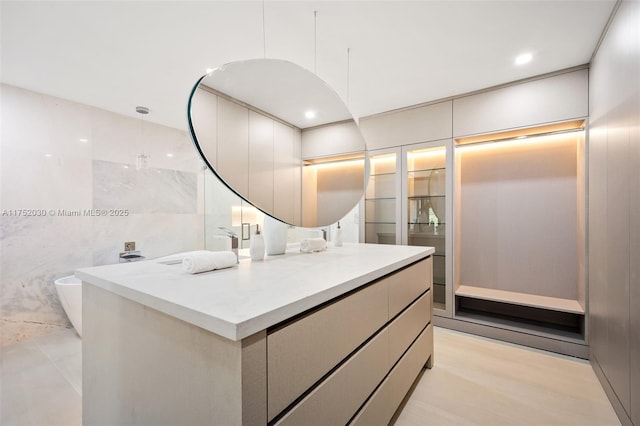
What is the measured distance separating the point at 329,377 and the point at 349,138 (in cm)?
160

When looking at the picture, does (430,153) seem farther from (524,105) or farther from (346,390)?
(346,390)

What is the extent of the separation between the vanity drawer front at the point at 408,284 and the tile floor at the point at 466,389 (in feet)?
2.10

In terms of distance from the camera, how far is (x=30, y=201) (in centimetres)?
265

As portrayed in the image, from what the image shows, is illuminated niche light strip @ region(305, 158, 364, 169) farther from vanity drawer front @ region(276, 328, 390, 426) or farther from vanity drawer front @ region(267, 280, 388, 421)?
vanity drawer front @ region(276, 328, 390, 426)

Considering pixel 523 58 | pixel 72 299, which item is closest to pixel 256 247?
pixel 72 299

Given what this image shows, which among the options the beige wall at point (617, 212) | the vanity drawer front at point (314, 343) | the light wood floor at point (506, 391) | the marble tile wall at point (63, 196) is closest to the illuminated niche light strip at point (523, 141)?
the beige wall at point (617, 212)

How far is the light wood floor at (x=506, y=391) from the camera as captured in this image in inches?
62.1

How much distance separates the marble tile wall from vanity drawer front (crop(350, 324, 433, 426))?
3.27 m

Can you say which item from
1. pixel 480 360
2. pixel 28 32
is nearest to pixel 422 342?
pixel 480 360

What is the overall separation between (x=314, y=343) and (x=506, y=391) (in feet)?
5.71

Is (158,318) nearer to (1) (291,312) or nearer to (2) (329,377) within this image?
(1) (291,312)

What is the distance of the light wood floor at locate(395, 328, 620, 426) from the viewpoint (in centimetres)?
158

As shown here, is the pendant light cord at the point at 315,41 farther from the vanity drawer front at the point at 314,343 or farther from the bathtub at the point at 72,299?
the bathtub at the point at 72,299

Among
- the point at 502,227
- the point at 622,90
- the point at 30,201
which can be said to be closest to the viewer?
the point at 622,90
